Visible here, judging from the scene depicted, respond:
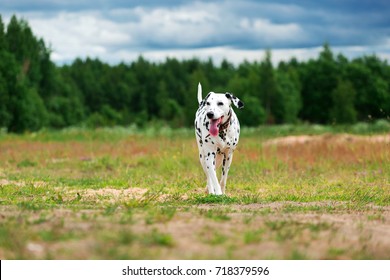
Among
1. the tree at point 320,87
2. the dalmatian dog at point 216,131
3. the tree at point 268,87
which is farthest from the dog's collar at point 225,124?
the tree at point 320,87

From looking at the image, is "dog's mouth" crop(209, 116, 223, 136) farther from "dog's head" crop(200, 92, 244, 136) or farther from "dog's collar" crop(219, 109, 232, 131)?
"dog's collar" crop(219, 109, 232, 131)

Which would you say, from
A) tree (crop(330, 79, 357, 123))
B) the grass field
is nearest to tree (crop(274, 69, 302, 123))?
tree (crop(330, 79, 357, 123))

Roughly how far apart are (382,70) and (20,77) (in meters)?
60.1

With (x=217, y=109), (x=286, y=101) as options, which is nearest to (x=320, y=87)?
(x=286, y=101)

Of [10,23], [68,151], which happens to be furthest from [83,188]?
[10,23]

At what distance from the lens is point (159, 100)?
117688 mm

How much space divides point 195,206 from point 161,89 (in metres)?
108

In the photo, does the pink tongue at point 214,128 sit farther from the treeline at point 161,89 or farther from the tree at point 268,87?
the tree at point 268,87

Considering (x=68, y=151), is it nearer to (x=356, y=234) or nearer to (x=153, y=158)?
(x=153, y=158)

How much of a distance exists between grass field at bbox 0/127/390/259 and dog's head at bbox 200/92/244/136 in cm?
142

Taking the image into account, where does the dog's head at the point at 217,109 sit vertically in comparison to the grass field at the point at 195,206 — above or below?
above

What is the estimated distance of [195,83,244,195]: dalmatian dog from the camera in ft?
43.9

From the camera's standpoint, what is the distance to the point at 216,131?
13.3 metres

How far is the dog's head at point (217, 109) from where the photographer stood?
43.5 feet
